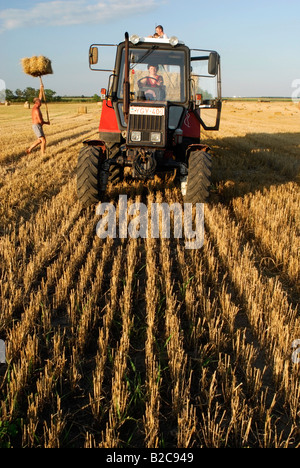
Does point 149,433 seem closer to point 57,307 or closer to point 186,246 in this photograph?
point 57,307

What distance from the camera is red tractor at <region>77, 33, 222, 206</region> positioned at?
5.85 meters

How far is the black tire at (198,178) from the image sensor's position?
588 cm

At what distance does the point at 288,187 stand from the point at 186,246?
3693 millimetres

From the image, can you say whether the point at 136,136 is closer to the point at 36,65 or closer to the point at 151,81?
the point at 151,81

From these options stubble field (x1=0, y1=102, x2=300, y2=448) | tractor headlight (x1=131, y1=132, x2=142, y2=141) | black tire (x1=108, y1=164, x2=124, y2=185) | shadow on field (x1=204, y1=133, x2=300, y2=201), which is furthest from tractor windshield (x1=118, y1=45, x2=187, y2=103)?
stubble field (x1=0, y1=102, x2=300, y2=448)

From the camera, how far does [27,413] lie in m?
2.11

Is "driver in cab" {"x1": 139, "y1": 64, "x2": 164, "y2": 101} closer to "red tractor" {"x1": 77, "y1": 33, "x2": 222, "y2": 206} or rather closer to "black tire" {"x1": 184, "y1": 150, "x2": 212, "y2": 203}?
"red tractor" {"x1": 77, "y1": 33, "x2": 222, "y2": 206}

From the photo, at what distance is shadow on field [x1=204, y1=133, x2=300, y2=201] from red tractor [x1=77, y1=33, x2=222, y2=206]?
1.09 metres

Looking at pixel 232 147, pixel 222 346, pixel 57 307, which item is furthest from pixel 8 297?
pixel 232 147

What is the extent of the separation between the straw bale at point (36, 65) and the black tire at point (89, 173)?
38.8ft

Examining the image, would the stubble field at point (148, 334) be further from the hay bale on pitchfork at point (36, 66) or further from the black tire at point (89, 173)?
the hay bale on pitchfork at point (36, 66)

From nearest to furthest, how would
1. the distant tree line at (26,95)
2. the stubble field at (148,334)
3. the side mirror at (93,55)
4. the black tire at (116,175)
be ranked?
1. the stubble field at (148,334)
2. the side mirror at (93,55)
3. the black tire at (116,175)
4. the distant tree line at (26,95)

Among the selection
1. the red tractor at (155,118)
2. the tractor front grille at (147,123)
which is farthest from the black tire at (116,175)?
the tractor front grille at (147,123)

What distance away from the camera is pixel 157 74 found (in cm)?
650
